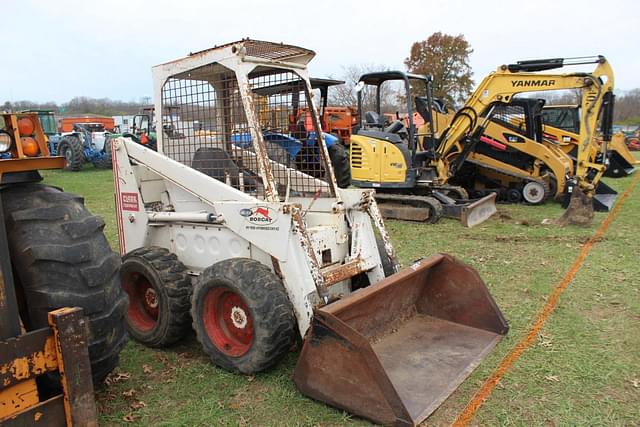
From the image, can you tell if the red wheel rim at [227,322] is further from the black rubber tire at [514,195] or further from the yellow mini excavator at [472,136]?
the black rubber tire at [514,195]

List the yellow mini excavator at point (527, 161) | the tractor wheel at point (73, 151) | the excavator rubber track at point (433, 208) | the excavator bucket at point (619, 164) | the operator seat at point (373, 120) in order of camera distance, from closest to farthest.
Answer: the excavator rubber track at point (433, 208) → the operator seat at point (373, 120) → the yellow mini excavator at point (527, 161) → the excavator bucket at point (619, 164) → the tractor wheel at point (73, 151)

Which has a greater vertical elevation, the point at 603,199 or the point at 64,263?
the point at 64,263

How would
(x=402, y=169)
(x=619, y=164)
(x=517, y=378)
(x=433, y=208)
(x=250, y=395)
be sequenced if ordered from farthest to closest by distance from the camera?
(x=619, y=164)
(x=402, y=169)
(x=433, y=208)
(x=517, y=378)
(x=250, y=395)

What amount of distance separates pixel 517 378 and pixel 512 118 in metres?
9.61

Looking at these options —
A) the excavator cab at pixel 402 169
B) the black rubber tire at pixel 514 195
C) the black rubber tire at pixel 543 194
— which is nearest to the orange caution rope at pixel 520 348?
the excavator cab at pixel 402 169

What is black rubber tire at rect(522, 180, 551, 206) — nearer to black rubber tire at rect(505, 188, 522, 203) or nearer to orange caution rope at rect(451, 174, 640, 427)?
black rubber tire at rect(505, 188, 522, 203)

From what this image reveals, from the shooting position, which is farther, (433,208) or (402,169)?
(402,169)

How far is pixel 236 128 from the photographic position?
4227mm

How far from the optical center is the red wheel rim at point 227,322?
146 inches

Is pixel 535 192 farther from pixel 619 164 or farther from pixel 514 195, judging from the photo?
pixel 619 164

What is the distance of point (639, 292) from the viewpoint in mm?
5316

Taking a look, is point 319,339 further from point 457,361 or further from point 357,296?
point 457,361

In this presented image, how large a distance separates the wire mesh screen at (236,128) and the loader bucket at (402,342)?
47.1 inches

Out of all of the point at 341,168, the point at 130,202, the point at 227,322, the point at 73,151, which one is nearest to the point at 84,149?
the point at 73,151
